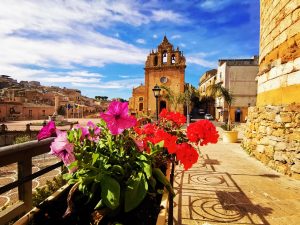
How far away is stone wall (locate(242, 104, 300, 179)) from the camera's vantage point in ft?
17.4

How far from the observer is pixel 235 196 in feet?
13.0

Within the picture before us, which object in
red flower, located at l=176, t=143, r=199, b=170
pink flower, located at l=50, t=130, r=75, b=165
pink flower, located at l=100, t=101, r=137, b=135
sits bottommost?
red flower, located at l=176, t=143, r=199, b=170

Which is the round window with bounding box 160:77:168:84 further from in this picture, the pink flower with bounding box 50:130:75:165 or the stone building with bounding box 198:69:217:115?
the pink flower with bounding box 50:130:75:165

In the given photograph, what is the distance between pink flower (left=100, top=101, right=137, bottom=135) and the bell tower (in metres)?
37.6

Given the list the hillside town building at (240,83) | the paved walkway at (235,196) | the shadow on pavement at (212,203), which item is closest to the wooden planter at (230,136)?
the paved walkway at (235,196)

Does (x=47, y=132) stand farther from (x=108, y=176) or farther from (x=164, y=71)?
(x=164, y=71)

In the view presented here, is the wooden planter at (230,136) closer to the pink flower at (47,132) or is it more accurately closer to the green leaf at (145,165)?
the green leaf at (145,165)

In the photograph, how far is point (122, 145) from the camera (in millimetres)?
1770

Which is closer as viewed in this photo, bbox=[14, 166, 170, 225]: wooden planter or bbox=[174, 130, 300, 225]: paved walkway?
bbox=[14, 166, 170, 225]: wooden planter

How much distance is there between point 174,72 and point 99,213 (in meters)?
39.3

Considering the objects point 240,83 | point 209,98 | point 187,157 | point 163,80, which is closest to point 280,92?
point 187,157

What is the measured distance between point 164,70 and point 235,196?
37019mm

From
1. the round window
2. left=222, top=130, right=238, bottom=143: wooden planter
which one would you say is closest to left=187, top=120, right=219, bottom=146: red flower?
left=222, top=130, right=238, bottom=143: wooden planter

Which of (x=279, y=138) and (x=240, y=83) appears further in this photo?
(x=240, y=83)
